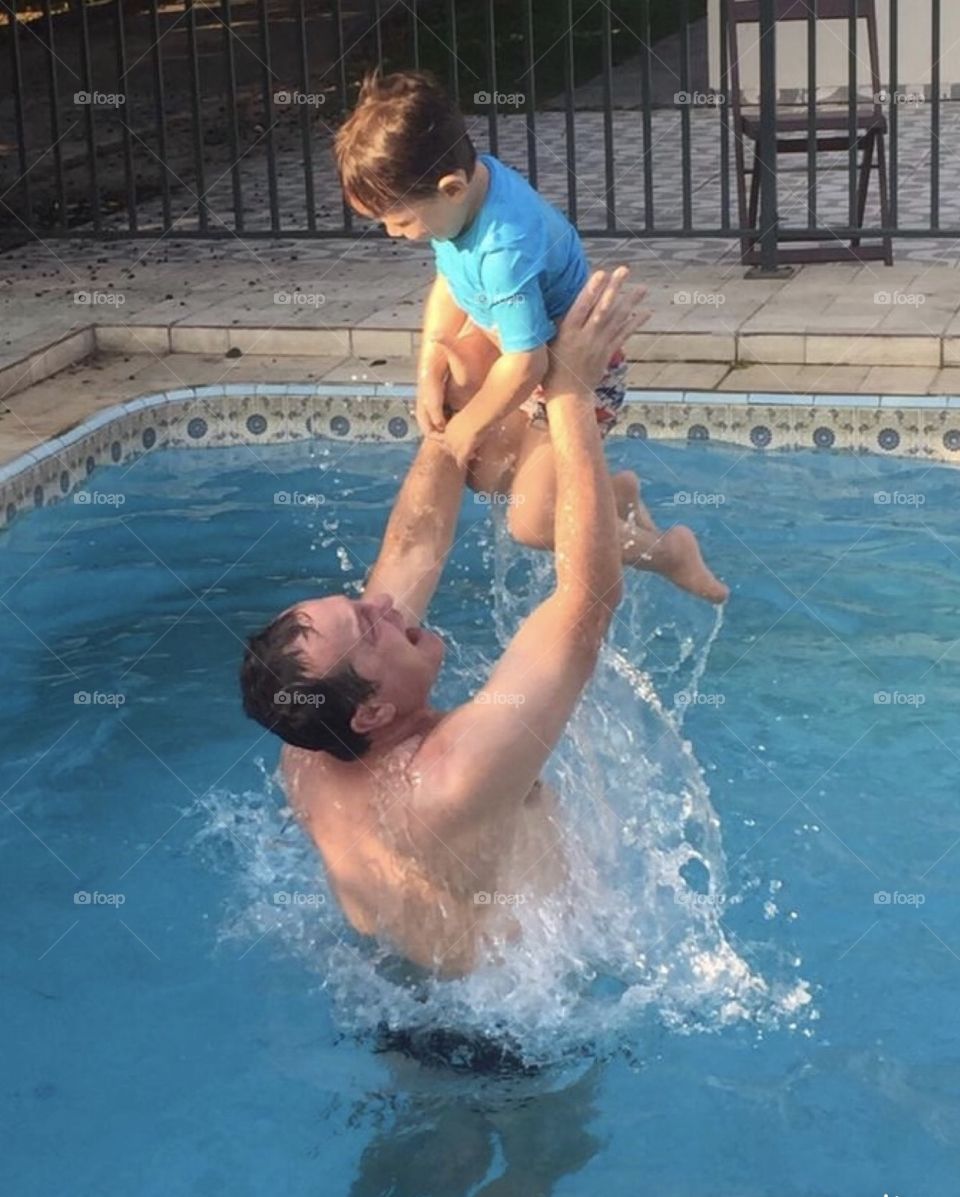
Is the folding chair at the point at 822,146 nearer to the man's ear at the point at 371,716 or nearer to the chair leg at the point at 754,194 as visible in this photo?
the chair leg at the point at 754,194

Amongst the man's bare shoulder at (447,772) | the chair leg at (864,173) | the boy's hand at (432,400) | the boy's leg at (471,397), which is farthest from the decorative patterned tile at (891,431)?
the man's bare shoulder at (447,772)

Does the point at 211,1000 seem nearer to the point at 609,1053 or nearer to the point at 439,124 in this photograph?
the point at 609,1053

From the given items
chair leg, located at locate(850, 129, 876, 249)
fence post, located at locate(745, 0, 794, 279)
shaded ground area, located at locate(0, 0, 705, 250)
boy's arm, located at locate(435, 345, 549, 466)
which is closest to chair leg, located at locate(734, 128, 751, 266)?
fence post, located at locate(745, 0, 794, 279)

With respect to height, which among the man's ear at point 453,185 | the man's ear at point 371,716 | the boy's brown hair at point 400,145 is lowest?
the man's ear at point 371,716

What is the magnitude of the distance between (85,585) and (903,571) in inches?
112

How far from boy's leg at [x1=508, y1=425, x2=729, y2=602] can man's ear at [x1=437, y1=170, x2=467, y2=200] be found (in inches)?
30.1

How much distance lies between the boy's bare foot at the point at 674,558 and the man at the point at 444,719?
96 centimetres

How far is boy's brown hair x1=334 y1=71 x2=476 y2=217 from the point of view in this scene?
3857mm

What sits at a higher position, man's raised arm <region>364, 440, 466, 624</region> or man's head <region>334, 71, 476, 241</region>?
man's head <region>334, 71, 476, 241</region>

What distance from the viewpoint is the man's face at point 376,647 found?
353 cm

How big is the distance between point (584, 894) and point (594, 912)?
0.34 feet

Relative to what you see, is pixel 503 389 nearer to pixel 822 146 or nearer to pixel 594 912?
pixel 594 912

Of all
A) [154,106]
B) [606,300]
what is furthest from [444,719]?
[154,106]

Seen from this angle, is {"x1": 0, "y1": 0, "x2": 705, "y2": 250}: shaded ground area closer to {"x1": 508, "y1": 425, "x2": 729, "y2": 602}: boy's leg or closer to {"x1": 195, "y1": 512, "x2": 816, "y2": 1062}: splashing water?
{"x1": 195, "y1": 512, "x2": 816, "y2": 1062}: splashing water
